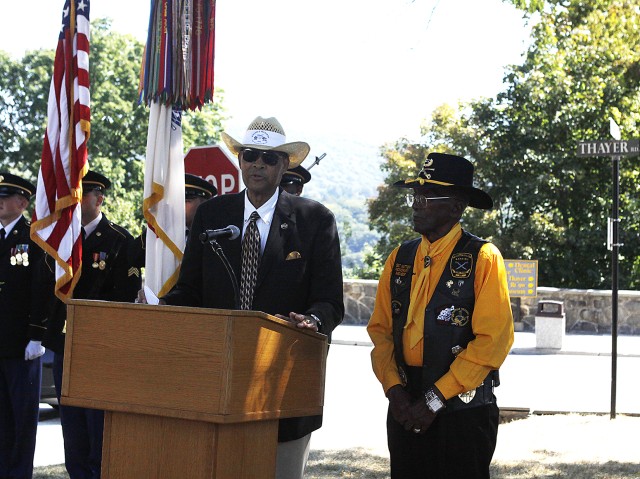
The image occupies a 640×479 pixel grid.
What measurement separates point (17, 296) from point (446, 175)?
398 centimetres

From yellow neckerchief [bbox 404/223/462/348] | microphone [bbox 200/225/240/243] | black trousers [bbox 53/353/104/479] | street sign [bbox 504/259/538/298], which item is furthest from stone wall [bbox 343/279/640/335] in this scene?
microphone [bbox 200/225/240/243]

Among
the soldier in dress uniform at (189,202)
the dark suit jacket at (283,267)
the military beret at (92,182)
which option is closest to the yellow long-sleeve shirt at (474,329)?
the dark suit jacket at (283,267)

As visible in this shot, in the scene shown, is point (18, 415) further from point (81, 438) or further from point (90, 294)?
point (90, 294)

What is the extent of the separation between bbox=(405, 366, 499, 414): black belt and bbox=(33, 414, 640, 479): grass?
11.2 ft

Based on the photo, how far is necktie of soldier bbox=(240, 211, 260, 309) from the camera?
4871mm

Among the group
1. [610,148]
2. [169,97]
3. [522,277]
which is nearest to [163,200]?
[169,97]

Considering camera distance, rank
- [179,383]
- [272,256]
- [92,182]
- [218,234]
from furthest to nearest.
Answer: [92,182], [272,256], [218,234], [179,383]

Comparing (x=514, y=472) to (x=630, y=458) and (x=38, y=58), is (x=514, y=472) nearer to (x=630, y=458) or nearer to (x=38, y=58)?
(x=630, y=458)

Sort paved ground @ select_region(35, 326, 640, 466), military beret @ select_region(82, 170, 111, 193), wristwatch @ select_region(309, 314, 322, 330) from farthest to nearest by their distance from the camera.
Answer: paved ground @ select_region(35, 326, 640, 466) → military beret @ select_region(82, 170, 111, 193) → wristwatch @ select_region(309, 314, 322, 330)

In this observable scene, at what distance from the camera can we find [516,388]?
14828 millimetres

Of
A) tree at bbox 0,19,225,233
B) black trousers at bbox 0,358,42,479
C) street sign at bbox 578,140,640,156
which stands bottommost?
black trousers at bbox 0,358,42,479

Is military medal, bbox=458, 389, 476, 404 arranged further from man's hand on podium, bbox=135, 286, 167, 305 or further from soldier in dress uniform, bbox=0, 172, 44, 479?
soldier in dress uniform, bbox=0, 172, 44, 479

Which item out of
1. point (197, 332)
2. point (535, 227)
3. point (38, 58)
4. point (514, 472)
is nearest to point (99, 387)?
point (197, 332)

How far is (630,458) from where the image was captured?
30.6 feet
